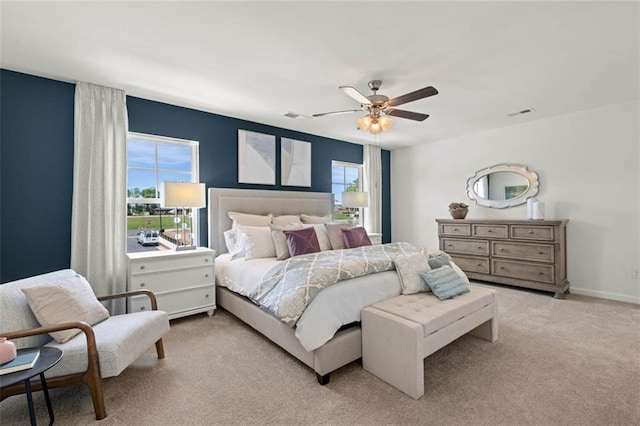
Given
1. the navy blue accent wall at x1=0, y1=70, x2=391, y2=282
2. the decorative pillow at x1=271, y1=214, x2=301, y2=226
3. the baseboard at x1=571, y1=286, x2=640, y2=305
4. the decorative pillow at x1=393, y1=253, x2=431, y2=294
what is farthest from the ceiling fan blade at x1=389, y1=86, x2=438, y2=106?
the baseboard at x1=571, y1=286, x2=640, y2=305

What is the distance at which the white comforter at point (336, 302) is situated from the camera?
211cm

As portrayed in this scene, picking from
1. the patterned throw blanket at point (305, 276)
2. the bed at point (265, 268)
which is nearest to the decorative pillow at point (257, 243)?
the bed at point (265, 268)

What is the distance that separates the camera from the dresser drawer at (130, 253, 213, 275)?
3.00 metres

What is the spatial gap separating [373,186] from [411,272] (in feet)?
→ 11.7

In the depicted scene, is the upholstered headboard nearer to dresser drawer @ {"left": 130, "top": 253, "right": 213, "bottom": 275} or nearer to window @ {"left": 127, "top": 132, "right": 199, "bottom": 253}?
window @ {"left": 127, "top": 132, "right": 199, "bottom": 253}

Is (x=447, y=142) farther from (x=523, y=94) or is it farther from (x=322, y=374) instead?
(x=322, y=374)

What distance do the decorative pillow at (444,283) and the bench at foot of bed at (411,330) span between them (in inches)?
2.0

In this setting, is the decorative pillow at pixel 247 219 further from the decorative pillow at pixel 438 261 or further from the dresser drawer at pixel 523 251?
the dresser drawer at pixel 523 251

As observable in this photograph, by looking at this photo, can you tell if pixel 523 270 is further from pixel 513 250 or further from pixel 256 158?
pixel 256 158

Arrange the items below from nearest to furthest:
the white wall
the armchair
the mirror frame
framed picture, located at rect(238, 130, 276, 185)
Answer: the armchair → the white wall → framed picture, located at rect(238, 130, 276, 185) → the mirror frame

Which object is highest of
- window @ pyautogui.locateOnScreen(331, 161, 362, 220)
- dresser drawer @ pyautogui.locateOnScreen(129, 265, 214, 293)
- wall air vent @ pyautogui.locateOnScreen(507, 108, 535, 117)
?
wall air vent @ pyautogui.locateOnScreen(507, 108, 535, 117)

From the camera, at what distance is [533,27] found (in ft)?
7.13

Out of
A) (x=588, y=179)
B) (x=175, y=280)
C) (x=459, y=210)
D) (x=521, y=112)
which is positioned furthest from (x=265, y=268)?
(x=588, y=179)

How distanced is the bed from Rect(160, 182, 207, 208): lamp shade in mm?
524
